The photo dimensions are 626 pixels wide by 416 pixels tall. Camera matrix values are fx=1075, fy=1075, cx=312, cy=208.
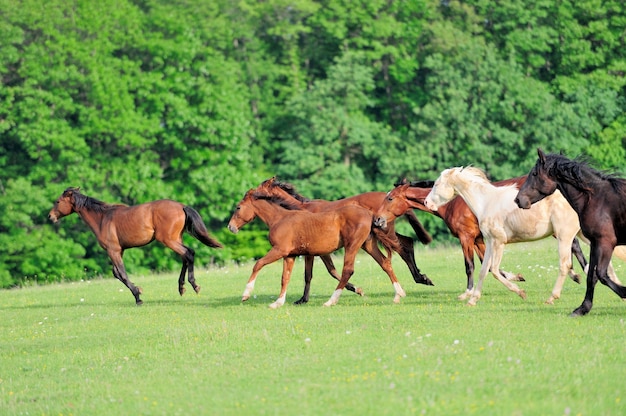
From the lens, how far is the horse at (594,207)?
47.7 ft

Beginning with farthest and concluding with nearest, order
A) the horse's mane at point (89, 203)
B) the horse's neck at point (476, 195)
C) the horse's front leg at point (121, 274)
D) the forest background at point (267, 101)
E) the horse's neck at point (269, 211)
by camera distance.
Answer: the forest background at point (267, 101)
the horse's mane at point (89, 203)
the horse's front leg at point (121, 274)
the horse's neck at point (269, 211)
the horse's neck at point (476, 195)

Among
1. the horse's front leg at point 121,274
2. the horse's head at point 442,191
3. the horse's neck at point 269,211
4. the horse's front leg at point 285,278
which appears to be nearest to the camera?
the horse's head at point 442,191

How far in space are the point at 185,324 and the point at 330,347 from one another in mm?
3984

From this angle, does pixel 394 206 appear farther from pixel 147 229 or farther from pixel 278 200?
pixel 147 229

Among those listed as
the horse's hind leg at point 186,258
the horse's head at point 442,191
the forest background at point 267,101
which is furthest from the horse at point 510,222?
the forest background at point 267,101

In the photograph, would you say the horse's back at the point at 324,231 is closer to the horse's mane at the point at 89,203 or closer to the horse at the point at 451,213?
the horse at the point at 451,213

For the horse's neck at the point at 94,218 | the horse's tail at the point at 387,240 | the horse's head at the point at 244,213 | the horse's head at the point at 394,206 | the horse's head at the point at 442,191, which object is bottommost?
the horse's neck at the point at 94,218

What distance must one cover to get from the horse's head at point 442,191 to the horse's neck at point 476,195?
0.20 m

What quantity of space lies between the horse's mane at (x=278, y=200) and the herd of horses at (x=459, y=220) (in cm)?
2

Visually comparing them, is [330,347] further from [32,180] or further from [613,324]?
[32,180]

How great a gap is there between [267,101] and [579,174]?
1786 inches

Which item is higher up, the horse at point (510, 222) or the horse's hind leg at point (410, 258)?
the horse at point (510, 222)

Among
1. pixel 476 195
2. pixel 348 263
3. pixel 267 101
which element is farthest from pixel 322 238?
pixel 267 101

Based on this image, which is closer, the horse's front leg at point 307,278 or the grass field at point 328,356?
the grass field at point 328,356
